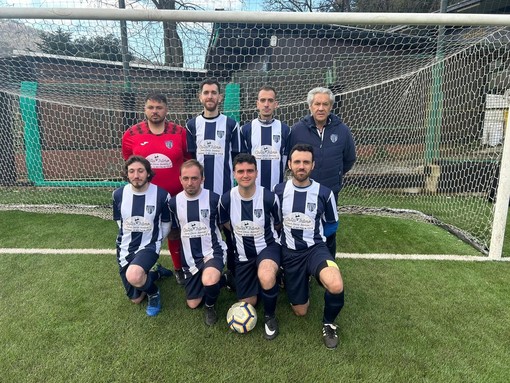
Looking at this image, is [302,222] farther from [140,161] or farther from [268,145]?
[140,161]

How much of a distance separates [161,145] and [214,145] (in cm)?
42

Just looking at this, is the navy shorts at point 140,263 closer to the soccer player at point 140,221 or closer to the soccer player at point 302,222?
the soccer player at point 140,221

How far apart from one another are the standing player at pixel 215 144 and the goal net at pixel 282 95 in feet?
4.25

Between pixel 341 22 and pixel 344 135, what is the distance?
956mm

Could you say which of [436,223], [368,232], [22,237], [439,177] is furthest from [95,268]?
[439,177]

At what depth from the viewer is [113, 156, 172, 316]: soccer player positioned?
242cm

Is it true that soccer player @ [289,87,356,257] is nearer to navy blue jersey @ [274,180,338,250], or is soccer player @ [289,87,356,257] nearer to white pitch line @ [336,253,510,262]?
navy blue jersey @ [274,180,338,250]

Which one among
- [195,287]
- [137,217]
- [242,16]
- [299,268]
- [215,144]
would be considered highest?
[242,16]

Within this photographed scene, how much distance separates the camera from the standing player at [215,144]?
279 centimetres

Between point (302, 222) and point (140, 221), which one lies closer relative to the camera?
point (302, 222)

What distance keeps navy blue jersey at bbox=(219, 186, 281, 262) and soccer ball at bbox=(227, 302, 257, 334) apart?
36cm

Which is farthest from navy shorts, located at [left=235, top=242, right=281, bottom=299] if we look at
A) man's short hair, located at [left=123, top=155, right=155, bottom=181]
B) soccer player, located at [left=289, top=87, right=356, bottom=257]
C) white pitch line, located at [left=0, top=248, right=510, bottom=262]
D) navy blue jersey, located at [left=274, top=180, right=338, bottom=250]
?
white pitch line, located at [left=0, top=248, right=510, bottom=262]

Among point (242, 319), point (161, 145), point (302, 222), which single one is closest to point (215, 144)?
point (161, 145)

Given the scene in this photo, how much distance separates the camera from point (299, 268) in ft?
7.60
